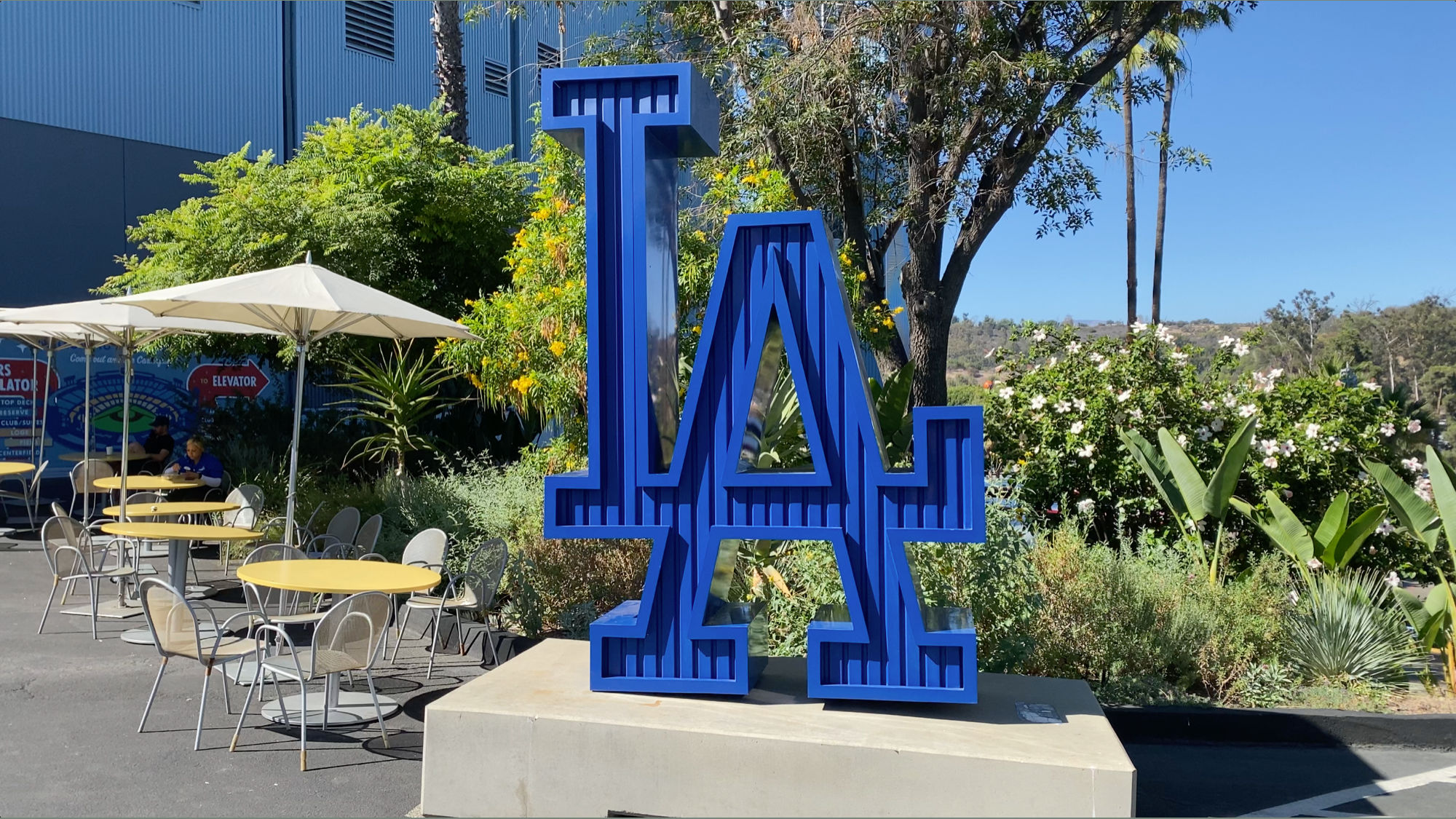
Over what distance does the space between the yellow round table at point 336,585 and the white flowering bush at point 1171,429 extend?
5.83m

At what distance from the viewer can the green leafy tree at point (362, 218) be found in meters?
13.2

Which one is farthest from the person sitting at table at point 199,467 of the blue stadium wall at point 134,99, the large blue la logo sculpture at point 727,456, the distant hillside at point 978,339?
the distant hillside at point 978,339

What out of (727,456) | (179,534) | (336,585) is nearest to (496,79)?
(179,534)

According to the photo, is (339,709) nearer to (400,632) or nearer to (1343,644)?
(400,632)

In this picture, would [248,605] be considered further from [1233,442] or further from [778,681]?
[1233,442]

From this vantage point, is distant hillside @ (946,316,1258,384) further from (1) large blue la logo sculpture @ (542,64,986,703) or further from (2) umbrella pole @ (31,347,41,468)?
(1) large blue la logo sculpture @ (542,64,986,703)

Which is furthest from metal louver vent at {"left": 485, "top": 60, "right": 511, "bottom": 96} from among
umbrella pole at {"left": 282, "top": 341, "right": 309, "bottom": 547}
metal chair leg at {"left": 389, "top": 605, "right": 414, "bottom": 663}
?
metal chair leg at {"left": 389, "top": 605, "right": 414, "bottom": 663}

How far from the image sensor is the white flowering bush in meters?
9.23

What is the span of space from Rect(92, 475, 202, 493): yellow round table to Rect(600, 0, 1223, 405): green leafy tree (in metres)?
6.76

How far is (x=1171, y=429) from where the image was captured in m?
9.67

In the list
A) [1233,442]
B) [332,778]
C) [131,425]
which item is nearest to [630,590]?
[332,778]

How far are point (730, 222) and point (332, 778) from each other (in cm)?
340

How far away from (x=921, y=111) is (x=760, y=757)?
8.88m

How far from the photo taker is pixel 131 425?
18.1m
